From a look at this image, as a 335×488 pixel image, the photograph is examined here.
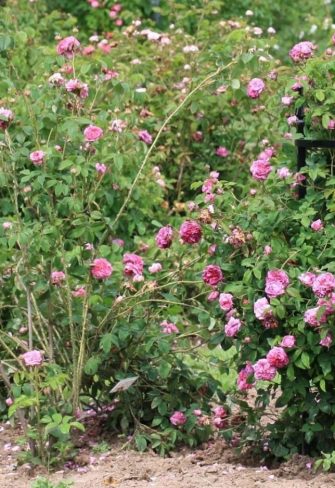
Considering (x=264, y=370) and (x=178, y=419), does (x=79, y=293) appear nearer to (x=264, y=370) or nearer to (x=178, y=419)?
(x=178, y=419)

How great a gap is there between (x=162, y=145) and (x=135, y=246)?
161cm

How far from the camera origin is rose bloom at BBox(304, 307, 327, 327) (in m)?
4.52

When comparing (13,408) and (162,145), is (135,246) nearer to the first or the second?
(162,145)

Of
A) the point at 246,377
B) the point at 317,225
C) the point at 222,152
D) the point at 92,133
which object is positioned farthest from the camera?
the point at 222,152

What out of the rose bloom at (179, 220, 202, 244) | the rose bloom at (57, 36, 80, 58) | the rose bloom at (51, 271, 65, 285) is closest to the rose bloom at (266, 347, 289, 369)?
the rose bloom at (179, 220, 202, 244)

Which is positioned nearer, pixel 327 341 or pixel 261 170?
pixel 327 341

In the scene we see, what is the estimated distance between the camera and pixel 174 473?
4957 millimetres

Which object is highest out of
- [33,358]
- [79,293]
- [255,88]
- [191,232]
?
[255,88]

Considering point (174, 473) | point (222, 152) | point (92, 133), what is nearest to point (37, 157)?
point (92, 133)

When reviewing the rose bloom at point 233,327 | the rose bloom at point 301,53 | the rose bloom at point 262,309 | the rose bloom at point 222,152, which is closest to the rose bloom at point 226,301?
the rose bloom at point 233,327

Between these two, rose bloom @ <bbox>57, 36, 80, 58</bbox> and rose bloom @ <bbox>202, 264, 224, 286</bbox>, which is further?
rose bloom @ <bbox>57, 36, 80, 58</bbox>

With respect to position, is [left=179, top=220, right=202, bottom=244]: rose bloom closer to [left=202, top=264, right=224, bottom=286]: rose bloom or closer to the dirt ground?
[left=202, top=264, right=224, bottom=286]: rose bloom

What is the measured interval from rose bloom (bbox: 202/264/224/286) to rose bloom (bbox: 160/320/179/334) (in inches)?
23.6

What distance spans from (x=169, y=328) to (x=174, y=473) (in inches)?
30.5
